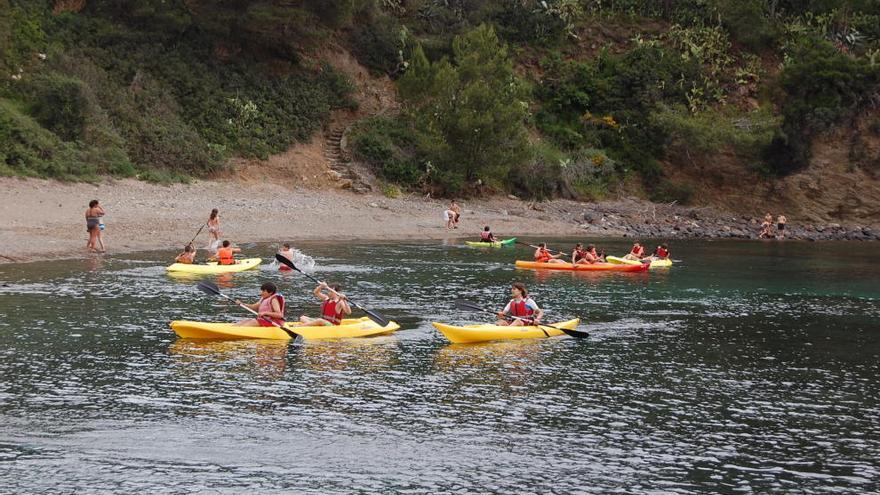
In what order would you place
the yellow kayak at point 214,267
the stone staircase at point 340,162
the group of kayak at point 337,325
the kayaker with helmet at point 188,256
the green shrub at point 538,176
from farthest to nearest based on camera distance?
the green shrub at point 538,176, the stone staircase at point 340,162, the kayaker with helmet at point 188,256, the yellow kayak at point 214,267, the group of kayak at point 337,325

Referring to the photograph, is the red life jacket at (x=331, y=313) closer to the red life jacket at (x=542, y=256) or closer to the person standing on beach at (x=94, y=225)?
the person standing on beach at (x=94, y=225)

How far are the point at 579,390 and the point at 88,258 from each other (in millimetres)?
17918

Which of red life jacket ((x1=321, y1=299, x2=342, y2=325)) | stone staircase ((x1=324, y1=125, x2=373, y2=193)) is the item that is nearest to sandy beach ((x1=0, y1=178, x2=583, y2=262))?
stone staircase ((x1=324, y1=125, x2=373, y2=193))

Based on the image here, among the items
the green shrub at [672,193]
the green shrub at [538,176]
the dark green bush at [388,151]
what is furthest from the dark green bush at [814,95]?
the dark green bush at [388,151]

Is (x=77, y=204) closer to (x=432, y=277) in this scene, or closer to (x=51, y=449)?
(x=432, y=277)

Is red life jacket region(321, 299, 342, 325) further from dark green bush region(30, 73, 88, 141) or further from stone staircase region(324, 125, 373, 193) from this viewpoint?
stone staircase region(324, 125, 373, 193)

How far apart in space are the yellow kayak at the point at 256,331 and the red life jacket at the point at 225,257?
31.0 ft

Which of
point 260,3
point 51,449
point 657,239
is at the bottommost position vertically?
point 51,449

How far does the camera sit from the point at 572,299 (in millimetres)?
25172

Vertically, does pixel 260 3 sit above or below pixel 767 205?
above

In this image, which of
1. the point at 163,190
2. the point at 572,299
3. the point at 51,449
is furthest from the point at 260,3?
the point at 51,449

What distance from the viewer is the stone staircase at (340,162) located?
44.2 meters

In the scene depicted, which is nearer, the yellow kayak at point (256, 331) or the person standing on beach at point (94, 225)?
the yellow kayak at point (256, 331)

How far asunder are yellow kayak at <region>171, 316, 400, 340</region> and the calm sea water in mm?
236
